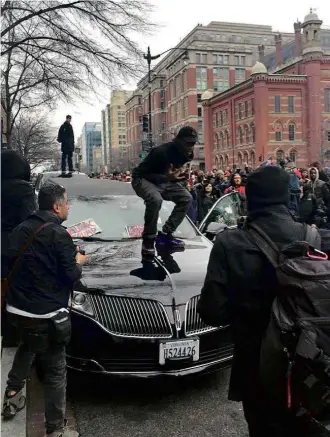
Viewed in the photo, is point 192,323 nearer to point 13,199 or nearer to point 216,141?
point 13,199

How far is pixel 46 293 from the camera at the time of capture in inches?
129

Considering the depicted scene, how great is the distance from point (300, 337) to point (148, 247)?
3.15 meters

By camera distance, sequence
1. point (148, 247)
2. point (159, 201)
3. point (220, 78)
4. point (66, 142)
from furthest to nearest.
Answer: point (220, 78)
point (66, 142)
point (159, 201)
point (148, 247)

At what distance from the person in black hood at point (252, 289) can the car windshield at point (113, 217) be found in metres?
3.06

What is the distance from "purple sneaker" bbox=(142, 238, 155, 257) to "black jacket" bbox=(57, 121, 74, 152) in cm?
603

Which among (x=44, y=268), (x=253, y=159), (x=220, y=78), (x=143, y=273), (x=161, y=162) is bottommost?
(x=143, y=273)

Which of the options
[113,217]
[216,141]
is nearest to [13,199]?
[113,217]

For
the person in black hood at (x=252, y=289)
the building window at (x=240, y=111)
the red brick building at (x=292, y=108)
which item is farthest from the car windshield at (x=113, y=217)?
the building window at (x=240, y=111)

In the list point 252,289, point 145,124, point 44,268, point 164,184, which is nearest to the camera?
point 252,289

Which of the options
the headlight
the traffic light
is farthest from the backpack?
the traffic light

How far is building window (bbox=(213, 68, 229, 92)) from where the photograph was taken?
319 ft

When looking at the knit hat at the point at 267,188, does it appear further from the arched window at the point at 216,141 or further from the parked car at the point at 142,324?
the arched window at the point at 216,141

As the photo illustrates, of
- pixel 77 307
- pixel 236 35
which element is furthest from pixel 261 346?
pixel 236 35

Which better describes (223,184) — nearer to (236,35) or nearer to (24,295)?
(24,295)
